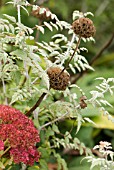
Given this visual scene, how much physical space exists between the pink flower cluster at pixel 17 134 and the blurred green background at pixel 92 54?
98 centimetres

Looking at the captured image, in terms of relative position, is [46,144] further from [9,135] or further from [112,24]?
[112,24]

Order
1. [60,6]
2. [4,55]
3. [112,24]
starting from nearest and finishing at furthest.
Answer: [4,55], [60,6], [112,24]

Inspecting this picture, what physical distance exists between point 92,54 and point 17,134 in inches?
105

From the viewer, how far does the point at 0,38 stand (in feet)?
5.34

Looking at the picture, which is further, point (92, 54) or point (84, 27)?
point (92, 54)

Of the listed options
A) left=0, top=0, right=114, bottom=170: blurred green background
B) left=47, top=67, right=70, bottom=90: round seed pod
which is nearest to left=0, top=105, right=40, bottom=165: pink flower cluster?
left=47, top=67, right=70, bottom=90: round seed pod

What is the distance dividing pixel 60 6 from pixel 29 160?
2.58 metres

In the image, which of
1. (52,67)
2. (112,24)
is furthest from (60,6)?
(52,67)

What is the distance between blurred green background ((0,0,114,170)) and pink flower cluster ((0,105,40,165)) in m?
0.98

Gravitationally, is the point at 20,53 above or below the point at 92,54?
below

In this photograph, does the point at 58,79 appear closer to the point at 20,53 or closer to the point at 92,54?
the point at 20,53

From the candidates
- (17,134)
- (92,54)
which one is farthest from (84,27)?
(92,54)

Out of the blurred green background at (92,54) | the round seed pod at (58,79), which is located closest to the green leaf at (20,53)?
the round seed pod at (58,79)

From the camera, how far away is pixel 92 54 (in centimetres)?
410
